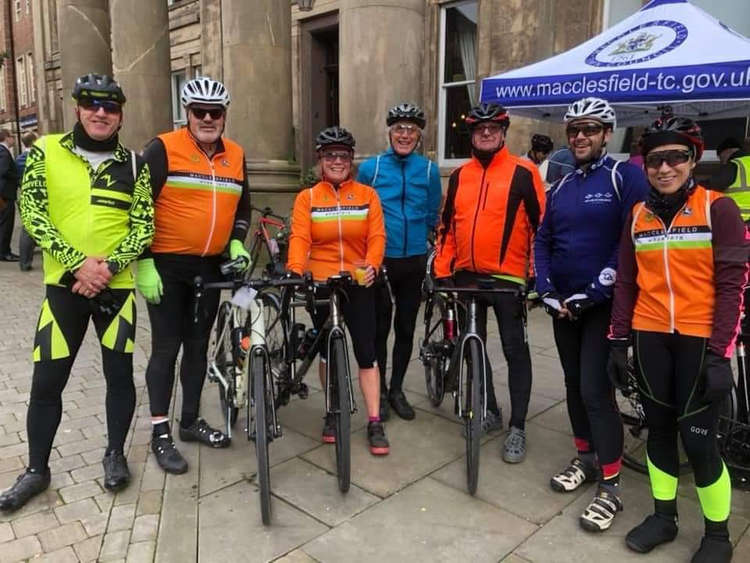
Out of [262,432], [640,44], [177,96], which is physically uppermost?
[177,96]

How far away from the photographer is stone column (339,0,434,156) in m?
7.01

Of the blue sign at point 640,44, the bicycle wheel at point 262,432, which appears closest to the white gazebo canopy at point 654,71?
the blue sign at point 640,44

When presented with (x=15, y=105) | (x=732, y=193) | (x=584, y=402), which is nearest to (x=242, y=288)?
(x=584, y=402)

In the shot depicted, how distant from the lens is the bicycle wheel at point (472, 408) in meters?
3.32

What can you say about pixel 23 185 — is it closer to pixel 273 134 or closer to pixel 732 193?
pixel 732 193

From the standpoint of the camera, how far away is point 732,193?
5141 mm

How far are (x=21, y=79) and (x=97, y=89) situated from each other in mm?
33656

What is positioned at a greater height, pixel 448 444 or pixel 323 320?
pixel 323 320

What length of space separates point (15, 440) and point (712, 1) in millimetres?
8802

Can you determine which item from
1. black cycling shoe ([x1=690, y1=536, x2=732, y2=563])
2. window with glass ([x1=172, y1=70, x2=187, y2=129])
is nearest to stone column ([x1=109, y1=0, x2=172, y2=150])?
window with glass ([x1=172, y1=70, x2=187, y2=129])

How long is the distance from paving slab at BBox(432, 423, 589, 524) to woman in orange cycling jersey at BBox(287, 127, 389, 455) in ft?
1.94

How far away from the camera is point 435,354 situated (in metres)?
4.47

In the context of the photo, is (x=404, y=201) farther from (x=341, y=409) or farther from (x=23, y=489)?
(x=23, y=489)

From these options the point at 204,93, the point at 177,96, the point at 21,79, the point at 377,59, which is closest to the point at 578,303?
the point at 204,93
